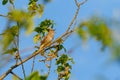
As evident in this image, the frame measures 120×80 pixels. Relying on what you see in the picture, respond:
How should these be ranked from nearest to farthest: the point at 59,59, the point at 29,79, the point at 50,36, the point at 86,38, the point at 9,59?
the point at 86,38 → the point at 29,79 → the point at 9,59 → the point at 50,36 → the point at 59,59

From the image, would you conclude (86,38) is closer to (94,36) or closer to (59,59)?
(94,36)

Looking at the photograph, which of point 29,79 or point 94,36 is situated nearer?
point 94,36

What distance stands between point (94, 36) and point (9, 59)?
1.42m

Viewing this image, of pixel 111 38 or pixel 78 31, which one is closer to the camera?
pixel 111 38

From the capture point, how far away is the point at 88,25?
5.08ft

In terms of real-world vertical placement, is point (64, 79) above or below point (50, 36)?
below

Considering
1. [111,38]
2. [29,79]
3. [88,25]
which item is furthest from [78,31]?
[29,79]

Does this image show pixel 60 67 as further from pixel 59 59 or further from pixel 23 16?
pixel 23 16

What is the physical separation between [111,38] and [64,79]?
3251 mm

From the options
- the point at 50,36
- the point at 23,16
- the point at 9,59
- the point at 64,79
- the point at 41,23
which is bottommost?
the point at 23,16

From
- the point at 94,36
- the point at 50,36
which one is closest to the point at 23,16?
the point at 94,36

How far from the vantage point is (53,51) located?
4.53 m

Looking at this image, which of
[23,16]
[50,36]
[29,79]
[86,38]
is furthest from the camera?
[50,36]

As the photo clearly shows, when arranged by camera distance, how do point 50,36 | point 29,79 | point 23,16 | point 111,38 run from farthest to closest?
point 50,36 → point 29,79 → point 23,16 → point 111,38
